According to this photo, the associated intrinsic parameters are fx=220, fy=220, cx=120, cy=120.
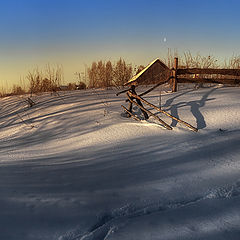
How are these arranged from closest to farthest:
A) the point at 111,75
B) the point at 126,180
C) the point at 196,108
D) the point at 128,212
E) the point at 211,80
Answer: the point at 128,212, the point at 126,180, the point at 196,108, the point at 211,80, the point at 111,75

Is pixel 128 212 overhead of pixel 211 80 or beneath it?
beneath

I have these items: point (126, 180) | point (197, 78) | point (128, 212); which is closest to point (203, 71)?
point (197, 78)

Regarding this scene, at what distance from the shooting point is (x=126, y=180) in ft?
6.83

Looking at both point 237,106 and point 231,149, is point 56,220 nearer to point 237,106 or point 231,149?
point 231,149

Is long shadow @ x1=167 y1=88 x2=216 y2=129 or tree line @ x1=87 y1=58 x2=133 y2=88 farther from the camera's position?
tree line @ x1=87 y1=58 x2=133 y2=88

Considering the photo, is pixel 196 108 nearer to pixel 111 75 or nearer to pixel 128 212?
pixel 128 212

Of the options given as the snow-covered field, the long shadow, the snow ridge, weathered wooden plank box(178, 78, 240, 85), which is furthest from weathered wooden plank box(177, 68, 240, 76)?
the snow ridge

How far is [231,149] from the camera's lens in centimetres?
275

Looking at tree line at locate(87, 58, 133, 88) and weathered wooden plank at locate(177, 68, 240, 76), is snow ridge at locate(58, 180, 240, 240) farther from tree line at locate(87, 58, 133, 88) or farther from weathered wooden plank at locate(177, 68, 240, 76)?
tree line at locate(87, 58, 133, 88)

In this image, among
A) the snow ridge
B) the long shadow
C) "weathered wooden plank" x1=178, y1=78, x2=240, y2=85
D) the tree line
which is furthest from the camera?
the tree line

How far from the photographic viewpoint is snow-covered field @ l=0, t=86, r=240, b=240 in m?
1.42

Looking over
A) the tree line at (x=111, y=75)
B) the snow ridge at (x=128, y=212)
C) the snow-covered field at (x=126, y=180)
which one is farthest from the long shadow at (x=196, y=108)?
the tree line at (x=111, y=75)

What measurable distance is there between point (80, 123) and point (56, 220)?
3028 mm

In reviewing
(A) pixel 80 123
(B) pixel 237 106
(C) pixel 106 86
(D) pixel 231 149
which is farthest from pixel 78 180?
(C) pixel 106 86
